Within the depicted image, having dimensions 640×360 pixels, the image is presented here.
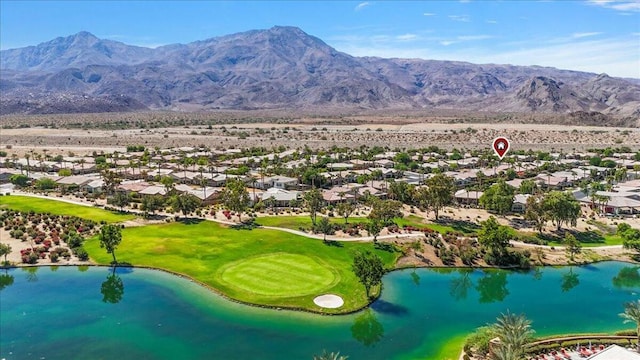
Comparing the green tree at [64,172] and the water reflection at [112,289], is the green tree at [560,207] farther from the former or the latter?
the green tree at [64,172]

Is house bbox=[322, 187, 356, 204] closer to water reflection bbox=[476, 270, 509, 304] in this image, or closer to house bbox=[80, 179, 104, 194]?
water reflection bbox=[476, 270, 509, 304]

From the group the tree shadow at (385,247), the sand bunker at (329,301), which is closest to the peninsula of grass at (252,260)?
the sand bunker at (329,301)

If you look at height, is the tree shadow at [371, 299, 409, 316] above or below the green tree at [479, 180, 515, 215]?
below

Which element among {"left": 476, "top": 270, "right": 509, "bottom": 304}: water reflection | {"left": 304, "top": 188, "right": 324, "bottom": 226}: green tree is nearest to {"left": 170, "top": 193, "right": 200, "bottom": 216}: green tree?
{"left": 304, "top": 188, "right": 324, "bottom": 226}: green tree

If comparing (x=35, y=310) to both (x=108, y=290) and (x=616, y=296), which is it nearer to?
(x=108, y=290)

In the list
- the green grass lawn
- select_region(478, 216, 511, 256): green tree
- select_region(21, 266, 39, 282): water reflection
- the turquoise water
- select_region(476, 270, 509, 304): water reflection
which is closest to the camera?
the turquoise water

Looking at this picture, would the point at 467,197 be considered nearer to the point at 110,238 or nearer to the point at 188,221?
the point at 188,221

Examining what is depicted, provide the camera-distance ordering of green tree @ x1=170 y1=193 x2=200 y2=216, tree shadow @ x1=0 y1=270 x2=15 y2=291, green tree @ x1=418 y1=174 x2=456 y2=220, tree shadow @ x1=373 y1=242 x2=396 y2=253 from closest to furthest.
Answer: tree shadow @ x1=0 y1=270 x2=15 y2=291 < tree shadow @ x1=373 y1=242 x2=396 y2=253 < green tree @ x1=418 y1=174 x2=456 y2=220 < green tree @ x1=170 y1=193 x2=200 y2=216

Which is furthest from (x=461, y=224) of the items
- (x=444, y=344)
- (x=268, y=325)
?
(x=268, y=325)
